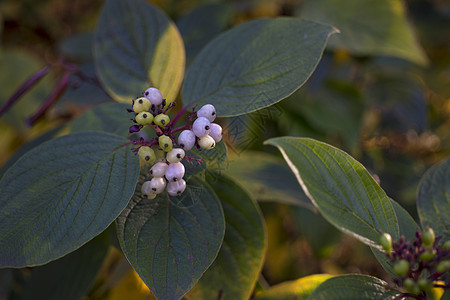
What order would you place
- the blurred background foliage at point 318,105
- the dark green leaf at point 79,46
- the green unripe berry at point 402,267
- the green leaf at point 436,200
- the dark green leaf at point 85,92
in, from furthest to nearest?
1. the dark green leaf at point 79,46
2. the dark green leaf at point 85,92
3. the blurred background foliage at point 318,105
4. the green leaf at point 436,200
5. the green unripe berry at point 402,267

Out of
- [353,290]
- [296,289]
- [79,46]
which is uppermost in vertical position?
[79,46]

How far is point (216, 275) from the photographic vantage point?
629 millimetres

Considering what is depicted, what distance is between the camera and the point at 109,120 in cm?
64

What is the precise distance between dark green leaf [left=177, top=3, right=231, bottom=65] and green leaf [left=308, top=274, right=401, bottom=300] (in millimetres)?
692

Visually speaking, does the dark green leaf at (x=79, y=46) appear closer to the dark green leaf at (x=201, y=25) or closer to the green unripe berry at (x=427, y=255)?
the dark green leaf at (x=201, y=25)

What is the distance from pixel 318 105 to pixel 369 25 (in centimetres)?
25

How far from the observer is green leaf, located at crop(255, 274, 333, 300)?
63 cm

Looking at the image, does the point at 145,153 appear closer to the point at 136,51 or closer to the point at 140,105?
the point at 140,105

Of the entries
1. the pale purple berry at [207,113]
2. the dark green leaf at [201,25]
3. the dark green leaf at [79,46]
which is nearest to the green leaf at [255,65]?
the pale purple berry at [207,113]

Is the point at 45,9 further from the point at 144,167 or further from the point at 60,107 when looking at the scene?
the point at 144,167

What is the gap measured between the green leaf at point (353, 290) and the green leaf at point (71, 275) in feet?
1.32

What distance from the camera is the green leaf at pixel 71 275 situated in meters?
0.69

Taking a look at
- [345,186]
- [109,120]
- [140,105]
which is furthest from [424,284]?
[109,120]

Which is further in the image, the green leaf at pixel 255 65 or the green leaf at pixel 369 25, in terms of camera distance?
the green leaf at pixel 369 25
